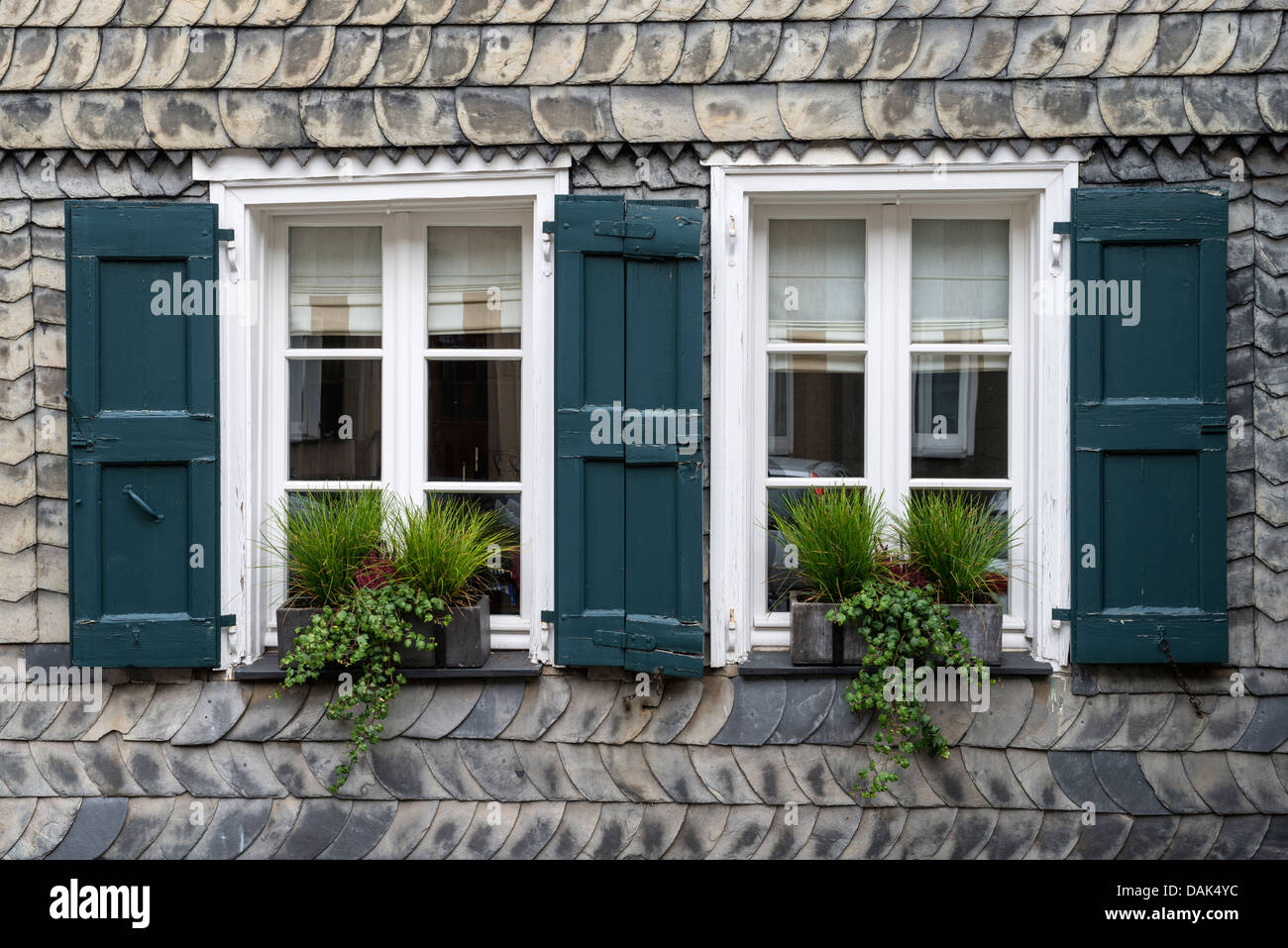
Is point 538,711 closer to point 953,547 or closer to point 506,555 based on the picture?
point 506,555

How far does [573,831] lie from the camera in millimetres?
3266

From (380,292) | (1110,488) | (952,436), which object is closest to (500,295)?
(380,292)

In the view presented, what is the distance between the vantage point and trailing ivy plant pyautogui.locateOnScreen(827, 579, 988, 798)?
301 centimetres

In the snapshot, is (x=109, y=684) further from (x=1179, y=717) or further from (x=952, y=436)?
(x=1179, y=717)

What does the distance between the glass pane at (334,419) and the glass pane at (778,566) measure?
1.45 m

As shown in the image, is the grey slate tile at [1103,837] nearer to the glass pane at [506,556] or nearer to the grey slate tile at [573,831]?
the grey slate tile at [573,831]

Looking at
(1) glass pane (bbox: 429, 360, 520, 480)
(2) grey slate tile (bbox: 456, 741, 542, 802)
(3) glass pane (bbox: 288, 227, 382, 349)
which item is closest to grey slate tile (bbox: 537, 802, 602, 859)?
(2) grey slate tile (bbox: 456, 741, 542, 802)

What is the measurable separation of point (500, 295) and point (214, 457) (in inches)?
45.0

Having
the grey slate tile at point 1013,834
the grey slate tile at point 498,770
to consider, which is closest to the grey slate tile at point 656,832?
the grey slate tile at point 498,770

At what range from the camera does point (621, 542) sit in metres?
3.18

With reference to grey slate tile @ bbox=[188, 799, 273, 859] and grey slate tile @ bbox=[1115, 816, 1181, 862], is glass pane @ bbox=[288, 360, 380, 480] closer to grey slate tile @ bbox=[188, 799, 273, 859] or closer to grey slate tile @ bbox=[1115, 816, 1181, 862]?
grey slate tile @ bbox=[188, 799, 273, 859]

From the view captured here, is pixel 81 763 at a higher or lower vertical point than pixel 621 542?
lower

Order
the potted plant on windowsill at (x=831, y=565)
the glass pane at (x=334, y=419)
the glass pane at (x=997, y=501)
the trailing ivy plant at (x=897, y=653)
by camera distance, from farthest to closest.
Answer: the glass pane at (x=334, y=419) < the glass pane at (x=997, y=501) < the potted plant on windowsill at (x=831, y=565) < the trailing ivy plant at (x=897, y=653)

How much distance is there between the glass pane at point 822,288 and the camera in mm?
3396
